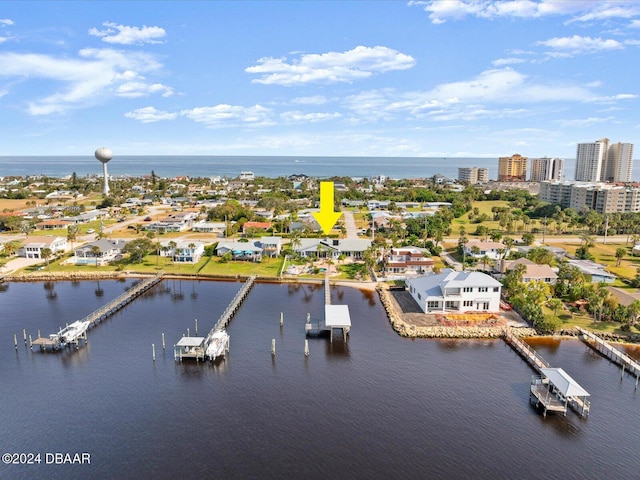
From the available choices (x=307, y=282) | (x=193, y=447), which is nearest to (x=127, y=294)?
(x=307, y=282)

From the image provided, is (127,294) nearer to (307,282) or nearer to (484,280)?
(307,282)

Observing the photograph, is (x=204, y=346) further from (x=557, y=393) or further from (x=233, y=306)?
(x=557, y=393)

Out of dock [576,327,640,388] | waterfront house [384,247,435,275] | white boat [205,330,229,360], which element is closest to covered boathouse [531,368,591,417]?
dock [576,327,640,388]

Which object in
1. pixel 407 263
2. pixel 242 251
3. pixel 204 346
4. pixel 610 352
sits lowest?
pixel 610 352

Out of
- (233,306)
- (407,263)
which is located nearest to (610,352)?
(407,263)

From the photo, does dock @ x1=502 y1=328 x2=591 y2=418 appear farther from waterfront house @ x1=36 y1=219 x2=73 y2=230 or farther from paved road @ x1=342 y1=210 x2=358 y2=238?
waterfront house @ x1=36 y1=219 x2=73 y2=230

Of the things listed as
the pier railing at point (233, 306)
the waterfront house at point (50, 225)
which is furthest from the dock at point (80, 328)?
the waterfront house at point (50, 225)

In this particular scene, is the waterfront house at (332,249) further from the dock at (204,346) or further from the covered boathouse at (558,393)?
the covered boathouse at (558,393)
